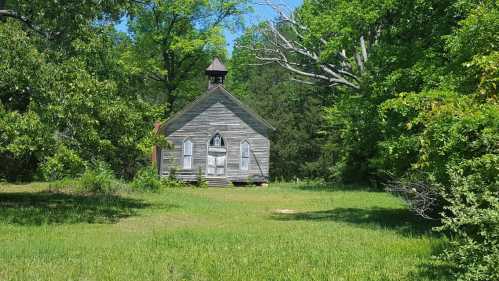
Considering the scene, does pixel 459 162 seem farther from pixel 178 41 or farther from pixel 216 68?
pixel 178 41

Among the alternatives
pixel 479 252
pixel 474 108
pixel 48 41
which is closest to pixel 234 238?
pixel 474 108

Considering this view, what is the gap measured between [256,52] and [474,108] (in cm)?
2650

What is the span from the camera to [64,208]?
780 inches

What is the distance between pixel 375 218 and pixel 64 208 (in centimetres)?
1046

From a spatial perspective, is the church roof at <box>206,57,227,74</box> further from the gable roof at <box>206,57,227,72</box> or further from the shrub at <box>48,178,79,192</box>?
the shrub at <box>48,178,79,192</box>

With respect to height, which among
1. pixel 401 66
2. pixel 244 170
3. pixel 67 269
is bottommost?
pixel 67 269

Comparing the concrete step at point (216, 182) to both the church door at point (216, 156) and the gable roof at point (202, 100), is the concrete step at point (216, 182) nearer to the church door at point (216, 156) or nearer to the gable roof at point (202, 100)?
the church door at point (216, 156)

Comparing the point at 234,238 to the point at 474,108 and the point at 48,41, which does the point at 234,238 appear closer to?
the point at 474,108

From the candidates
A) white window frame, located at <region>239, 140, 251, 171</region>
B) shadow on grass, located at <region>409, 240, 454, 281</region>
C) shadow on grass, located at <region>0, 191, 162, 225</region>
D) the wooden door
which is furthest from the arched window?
shadow on grass, located at <region>409, 240, 454, 281</region>

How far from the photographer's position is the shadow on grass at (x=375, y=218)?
16203 mm

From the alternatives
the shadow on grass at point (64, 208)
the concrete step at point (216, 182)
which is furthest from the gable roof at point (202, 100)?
the shadow on grass at point (64, 208)

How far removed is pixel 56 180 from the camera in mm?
31125

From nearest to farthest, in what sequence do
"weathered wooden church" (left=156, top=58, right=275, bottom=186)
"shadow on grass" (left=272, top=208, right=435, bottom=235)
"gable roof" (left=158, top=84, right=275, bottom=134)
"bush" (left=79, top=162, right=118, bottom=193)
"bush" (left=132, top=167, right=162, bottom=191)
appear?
"shadow on grass" (left=272, top=208, right=435, bottom=235), "bush" (left=79, top=162, right=118, bottom=193), "bush" (left=132, top=167, right=162, bottom=191), "gable roof" (left=158, top=84, right=275, bottom=134), "weathered wooden church" (left=156, top=58, right=275, bottom=186)

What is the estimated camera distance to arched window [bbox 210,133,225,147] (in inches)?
1590
